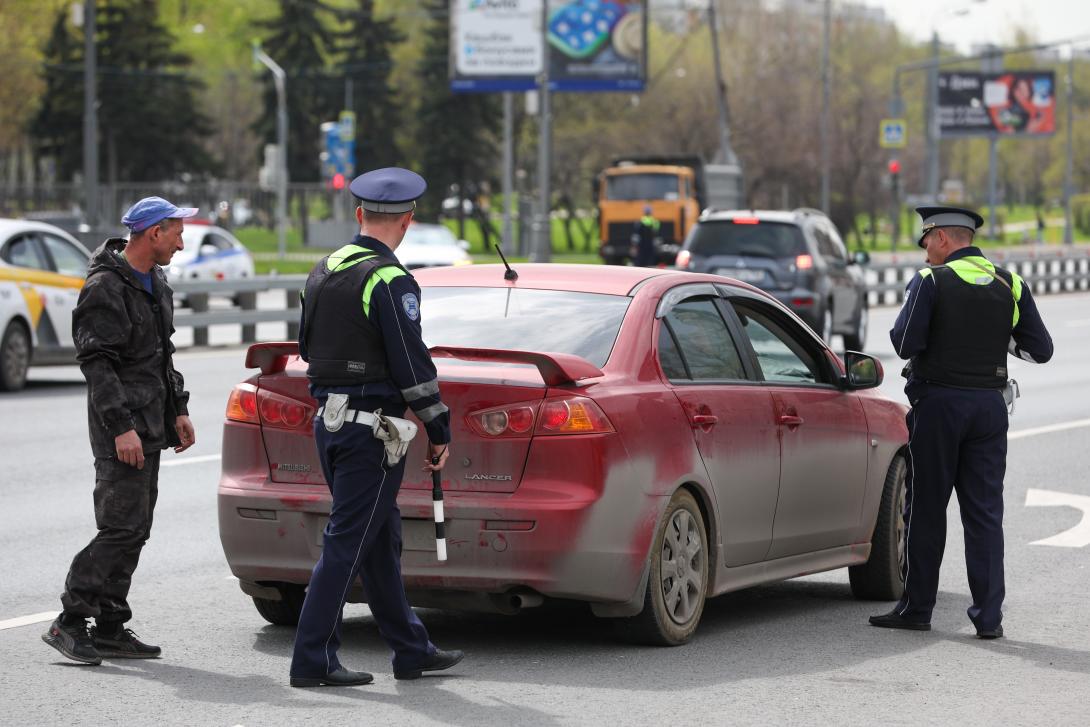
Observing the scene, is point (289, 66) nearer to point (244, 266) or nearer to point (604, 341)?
point (244, 266)

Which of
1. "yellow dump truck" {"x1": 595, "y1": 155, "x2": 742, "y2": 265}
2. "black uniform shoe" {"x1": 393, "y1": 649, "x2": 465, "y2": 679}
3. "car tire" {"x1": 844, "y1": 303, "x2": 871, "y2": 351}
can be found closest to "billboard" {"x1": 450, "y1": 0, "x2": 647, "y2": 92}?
"yellow dump truck" {"x1": 595, "y1": 155, "x2": 742, "y2": 265}

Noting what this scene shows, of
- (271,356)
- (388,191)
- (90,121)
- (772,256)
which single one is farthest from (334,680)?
(90,121)

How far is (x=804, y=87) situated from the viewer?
81.5 m

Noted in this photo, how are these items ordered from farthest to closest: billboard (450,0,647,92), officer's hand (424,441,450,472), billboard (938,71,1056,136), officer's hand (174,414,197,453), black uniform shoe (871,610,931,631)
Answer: billboard (938,71,1056,136), billboard (450,0,647,92), black uniform shoe (871,610,931,631), officer's hand (174,414,197,453), officer's hand (424,441,450,472)

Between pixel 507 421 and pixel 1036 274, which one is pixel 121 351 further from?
pixel 1036 274

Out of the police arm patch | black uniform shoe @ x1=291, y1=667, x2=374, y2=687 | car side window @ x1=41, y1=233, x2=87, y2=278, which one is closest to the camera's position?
the police arm patch

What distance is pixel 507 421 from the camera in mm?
6820

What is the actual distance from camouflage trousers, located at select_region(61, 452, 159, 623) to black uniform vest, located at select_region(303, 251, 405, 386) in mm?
1073

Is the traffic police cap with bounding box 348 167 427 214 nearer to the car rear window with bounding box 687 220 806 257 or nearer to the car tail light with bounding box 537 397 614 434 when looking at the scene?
the car tail light with bounding box 537 397 614 434

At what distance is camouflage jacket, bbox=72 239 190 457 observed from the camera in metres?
6.81

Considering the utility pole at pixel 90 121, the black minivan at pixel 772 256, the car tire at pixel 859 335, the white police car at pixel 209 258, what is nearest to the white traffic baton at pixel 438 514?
the black minivan at pixel 772 256

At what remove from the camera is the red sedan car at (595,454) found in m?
6.79

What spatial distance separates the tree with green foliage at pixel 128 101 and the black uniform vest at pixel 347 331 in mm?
72622

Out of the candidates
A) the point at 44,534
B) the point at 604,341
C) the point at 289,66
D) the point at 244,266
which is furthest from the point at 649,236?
the point at 289,66
